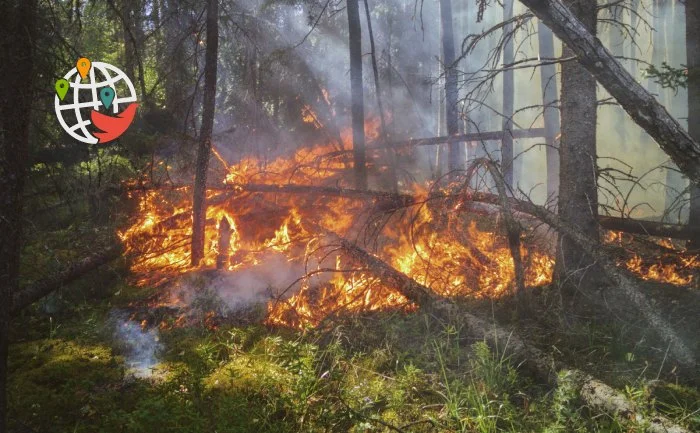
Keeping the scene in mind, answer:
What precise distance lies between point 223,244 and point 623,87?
7.01 metres

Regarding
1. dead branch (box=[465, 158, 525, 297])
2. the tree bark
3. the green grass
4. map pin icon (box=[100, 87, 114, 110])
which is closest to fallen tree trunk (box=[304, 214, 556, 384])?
the green grass

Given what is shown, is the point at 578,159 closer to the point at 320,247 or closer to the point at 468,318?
the point at 468,318

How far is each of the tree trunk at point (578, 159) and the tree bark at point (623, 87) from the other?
180 centimetres

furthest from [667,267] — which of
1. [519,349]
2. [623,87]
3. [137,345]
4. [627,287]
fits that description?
[137,345]

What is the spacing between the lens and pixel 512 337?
473 centimetres

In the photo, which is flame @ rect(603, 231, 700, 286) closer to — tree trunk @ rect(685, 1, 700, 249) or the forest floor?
tree trunk @ rect(685, 1, 700, 249)

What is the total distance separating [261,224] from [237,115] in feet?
23.1

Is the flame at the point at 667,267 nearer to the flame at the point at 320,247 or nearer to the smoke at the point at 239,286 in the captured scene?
the flame at the point at 320,247

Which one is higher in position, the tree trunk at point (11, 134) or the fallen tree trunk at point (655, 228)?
the tree trunk at point (11, 134)

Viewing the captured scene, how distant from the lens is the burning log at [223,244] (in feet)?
26.1

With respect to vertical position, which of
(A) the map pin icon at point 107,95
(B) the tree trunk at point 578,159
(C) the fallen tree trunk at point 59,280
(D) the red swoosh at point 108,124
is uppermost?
(A) the map pin icon at point 107,95

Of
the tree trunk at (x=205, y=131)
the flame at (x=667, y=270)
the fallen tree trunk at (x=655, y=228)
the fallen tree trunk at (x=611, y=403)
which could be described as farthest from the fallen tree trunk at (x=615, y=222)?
the tree trunk at (x=205, y=131)

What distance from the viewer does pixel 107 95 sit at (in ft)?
21.7

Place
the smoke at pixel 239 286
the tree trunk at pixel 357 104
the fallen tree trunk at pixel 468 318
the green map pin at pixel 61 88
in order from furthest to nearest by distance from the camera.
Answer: the tree trunk at pixel 357 104
the smoke at pixel 239 286
the green map pin at pixel 61 88
the fallen tree trunk at pixel 468 318
